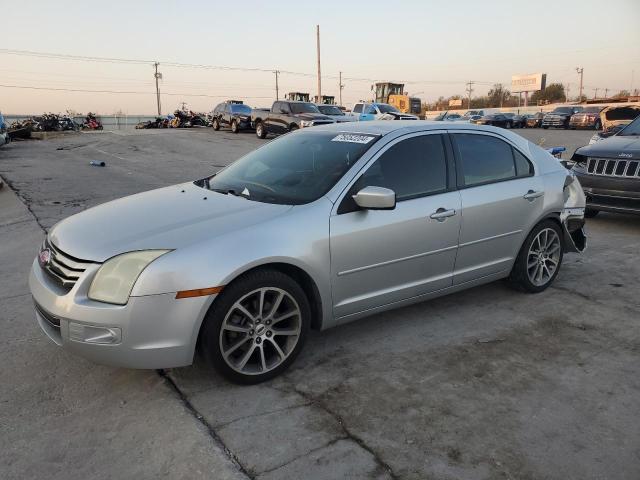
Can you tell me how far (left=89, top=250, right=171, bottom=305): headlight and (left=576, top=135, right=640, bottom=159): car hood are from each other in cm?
657

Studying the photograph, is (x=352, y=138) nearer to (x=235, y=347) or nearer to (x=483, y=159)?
(x=483, y=159)

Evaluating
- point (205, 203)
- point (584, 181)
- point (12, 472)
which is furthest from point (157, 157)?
point (12, 472)

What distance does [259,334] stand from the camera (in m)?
3.24

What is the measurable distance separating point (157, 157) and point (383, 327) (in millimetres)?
14820

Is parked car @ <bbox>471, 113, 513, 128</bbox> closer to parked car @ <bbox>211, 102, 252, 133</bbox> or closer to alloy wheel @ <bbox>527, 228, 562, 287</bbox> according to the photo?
parked car @ <bbox>211, 102, 252, 133</bbox>

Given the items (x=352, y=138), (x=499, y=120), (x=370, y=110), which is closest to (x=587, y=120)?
(x=499, y=120)

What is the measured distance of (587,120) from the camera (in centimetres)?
3400

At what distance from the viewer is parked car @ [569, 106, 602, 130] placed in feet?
111

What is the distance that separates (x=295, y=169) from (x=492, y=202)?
164 cm

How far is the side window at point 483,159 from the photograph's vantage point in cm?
426

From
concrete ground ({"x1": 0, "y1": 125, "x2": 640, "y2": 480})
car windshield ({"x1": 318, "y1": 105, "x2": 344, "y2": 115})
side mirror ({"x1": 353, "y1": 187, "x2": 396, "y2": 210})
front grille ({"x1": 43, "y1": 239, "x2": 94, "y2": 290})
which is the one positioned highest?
car windshield ({"x1": 318, "y1": 105, "x2": 344, "y2": 115})

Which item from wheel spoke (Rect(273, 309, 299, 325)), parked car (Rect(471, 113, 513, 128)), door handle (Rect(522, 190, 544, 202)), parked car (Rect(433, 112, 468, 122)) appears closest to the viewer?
wheel spoke (Rect(273, 309, 299, 325))

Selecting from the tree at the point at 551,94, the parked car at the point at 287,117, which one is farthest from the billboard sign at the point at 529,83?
the parked car at the point at 287,117

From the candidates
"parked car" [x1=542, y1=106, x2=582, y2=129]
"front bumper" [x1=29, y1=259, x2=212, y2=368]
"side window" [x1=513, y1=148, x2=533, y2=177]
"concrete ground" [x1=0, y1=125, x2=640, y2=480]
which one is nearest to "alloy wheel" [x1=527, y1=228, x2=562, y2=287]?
"concrete ground" [x1=0, y1=125, x2=640, y2=480]
